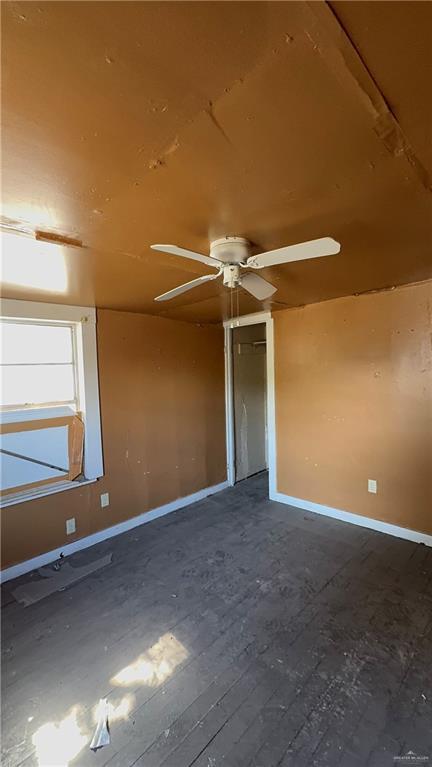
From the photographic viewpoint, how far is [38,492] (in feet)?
8.91

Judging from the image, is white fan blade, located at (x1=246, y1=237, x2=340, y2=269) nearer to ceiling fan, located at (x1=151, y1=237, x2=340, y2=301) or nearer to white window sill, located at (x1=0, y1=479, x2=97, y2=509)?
ceiling fan, located at (x1=151, y1=237, x2=340, y2=301)

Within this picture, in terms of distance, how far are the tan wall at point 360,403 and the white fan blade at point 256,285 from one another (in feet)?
4.88

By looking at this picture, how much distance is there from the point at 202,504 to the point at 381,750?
8.71 feet

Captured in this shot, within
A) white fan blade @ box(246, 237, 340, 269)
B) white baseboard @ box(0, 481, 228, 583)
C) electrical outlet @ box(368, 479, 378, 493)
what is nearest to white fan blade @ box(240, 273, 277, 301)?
white fan blade @ box(246, 237, 340, 269)

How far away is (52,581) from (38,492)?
661 millimetres

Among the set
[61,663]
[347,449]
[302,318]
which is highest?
[302,318]

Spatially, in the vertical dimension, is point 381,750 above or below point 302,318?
below

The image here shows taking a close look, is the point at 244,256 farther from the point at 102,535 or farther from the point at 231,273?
the point at 102,535

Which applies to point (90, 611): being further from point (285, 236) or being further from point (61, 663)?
point (285, 236)

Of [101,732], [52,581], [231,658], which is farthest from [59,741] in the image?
[52,581]

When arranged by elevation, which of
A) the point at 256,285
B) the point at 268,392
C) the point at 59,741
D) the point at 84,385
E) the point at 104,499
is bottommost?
the point at 59,741

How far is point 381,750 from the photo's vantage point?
1337 millimetres

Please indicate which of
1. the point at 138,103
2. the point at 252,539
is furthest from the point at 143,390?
the point at 138,103

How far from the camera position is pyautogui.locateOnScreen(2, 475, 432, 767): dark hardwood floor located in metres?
1.38
